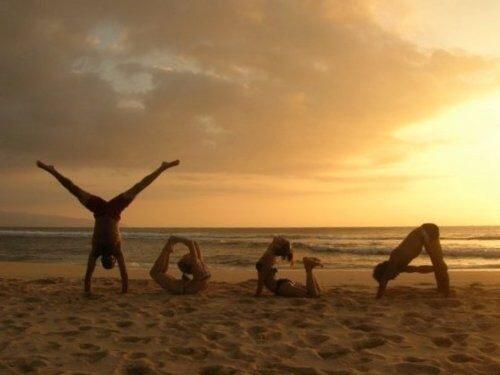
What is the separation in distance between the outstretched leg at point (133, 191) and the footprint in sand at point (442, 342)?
5.56m

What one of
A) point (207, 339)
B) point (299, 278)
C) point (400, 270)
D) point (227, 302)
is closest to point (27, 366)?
point (207, 339)

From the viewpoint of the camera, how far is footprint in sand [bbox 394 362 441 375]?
437 centimetres

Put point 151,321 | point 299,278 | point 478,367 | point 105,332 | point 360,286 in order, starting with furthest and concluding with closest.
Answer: point 299,278
point 360,286
point 151,321
point 105,332
point 478,367

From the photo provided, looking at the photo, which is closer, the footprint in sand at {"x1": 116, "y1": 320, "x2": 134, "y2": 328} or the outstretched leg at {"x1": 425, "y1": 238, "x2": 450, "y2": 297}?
the footprint in sand at {"x1": 116, "y1": 320, "x2": 134, "y2": 328}

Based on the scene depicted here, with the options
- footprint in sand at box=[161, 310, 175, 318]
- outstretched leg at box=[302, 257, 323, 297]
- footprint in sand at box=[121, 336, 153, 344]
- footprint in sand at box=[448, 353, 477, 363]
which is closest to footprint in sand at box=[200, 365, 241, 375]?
footprint in sand at box=[121, 336, 153, 344]

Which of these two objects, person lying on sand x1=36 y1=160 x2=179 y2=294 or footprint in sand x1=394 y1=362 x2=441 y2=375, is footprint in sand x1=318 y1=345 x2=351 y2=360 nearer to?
footprint in sand x1=394 y1=362 x2=441 y2=375

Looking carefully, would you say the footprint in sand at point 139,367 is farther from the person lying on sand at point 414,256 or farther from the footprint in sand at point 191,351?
the person lying on sand at point 414,256

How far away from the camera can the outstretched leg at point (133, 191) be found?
8984mm

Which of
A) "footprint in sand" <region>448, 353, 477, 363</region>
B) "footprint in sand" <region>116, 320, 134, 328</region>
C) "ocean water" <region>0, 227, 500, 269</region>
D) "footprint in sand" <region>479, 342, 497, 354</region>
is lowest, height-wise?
"ocean water" <region>0, 227, 500, 269</region>

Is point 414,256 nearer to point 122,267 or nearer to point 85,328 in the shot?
point 122,267

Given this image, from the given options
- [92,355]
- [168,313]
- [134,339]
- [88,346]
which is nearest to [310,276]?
[168,313]

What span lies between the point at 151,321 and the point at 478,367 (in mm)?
4024

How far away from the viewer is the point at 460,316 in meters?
6.76

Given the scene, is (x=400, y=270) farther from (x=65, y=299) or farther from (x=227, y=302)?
(x=65, y=299)
